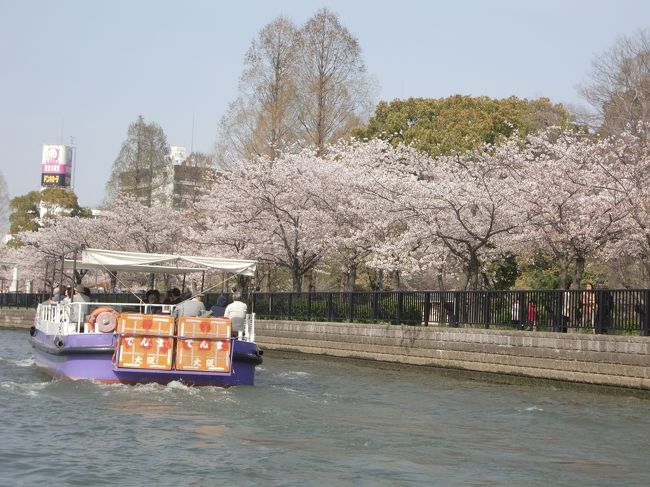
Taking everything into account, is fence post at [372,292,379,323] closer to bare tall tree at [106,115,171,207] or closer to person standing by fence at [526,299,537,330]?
person standing by fence at [526,299,537,330]

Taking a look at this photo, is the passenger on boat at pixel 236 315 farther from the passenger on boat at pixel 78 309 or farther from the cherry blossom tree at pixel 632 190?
the cherry blossom tree at pixel 632 190

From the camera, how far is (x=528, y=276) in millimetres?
41438

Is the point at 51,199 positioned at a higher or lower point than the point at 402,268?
higher

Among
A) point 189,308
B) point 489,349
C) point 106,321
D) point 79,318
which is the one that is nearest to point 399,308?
point 489,349

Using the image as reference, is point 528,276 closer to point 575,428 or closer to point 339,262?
point 339,262

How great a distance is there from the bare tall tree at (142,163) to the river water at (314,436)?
144 feet

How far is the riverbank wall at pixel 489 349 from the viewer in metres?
21.3

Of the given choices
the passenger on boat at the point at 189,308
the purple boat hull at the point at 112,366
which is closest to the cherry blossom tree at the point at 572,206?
the purple boat hull at the point at 112,366

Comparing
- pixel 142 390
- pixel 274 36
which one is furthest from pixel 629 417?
pixel 274 36

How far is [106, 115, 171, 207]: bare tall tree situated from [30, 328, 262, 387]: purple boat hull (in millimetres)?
44670

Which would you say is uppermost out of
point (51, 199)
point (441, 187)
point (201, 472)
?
point (51, 199)

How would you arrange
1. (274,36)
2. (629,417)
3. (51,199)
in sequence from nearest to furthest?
(629,417), (274,36), (51,199)

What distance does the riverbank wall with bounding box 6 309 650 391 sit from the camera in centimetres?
2128

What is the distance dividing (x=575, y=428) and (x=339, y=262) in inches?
1010
